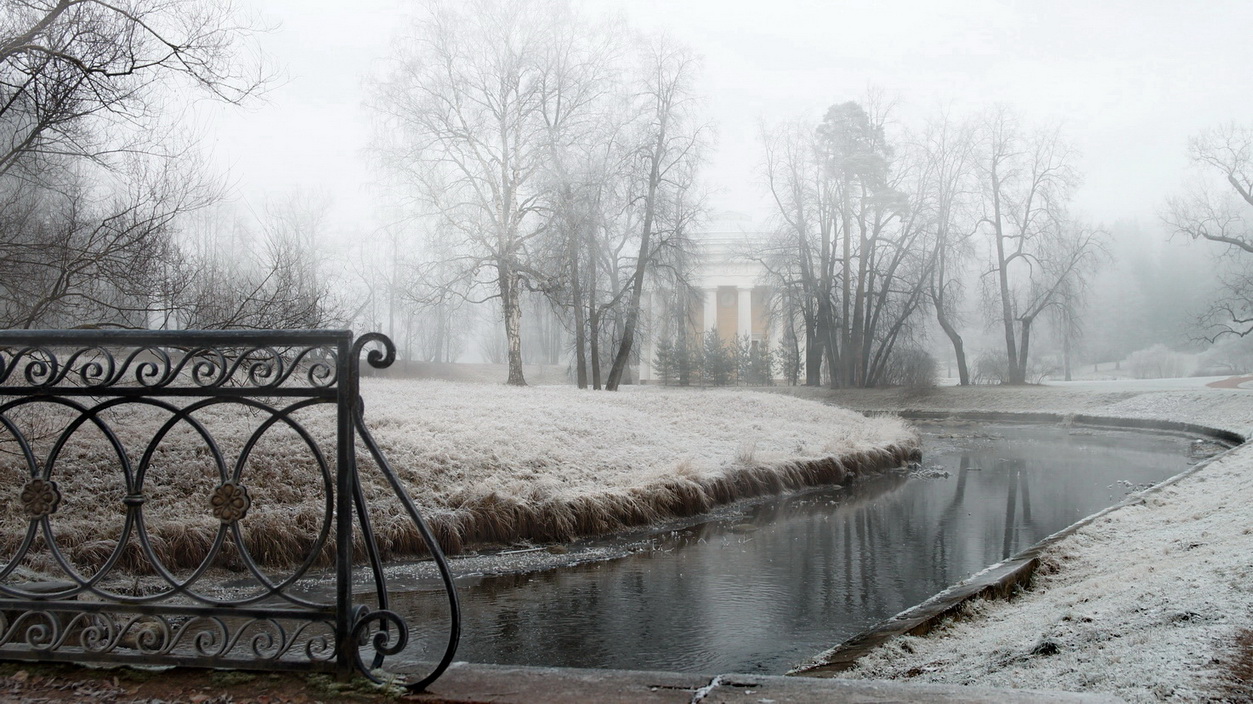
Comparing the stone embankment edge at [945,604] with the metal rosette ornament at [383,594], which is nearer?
the metal rosette ornament at [383,594]

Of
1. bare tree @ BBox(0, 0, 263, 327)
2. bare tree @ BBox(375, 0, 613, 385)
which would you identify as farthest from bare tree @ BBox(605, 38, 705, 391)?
bare tree @ BBox(0, 0, 263, 327)

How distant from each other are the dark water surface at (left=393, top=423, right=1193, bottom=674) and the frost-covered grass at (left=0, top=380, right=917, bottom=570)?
1.72 ft

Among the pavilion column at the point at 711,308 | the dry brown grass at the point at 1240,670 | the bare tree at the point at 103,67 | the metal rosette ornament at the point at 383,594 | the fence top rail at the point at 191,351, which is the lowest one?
the dry brown grass at the point at 1240,670

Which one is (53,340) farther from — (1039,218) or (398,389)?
(1039,218)

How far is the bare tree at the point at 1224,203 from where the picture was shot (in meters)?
19.0

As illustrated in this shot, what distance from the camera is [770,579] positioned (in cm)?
527

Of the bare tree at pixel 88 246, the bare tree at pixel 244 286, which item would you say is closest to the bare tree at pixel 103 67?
the bare tree at pixel 88 246

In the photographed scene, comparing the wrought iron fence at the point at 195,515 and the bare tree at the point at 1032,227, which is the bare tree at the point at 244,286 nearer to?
the wrought iron fence at the point at 195,515

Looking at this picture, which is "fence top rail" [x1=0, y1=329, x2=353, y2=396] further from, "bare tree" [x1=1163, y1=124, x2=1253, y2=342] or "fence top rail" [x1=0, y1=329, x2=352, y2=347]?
"bare tree" [x1=1163, y1=124, x2=1253, y2=342]

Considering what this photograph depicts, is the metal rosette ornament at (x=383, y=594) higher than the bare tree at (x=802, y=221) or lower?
lower

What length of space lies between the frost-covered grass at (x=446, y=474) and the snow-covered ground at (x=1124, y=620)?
11.2ft

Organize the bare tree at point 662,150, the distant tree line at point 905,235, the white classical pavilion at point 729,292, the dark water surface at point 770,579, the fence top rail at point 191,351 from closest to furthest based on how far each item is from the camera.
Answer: the fence top rail at point 191,351
the dark water surface at point 770,579
the bare tree at point 662,150
the distant tree line at point 905,235
the white classical pavilion at point 729,292

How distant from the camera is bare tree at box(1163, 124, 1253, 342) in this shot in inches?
747

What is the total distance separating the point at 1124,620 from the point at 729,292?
3099 cm
